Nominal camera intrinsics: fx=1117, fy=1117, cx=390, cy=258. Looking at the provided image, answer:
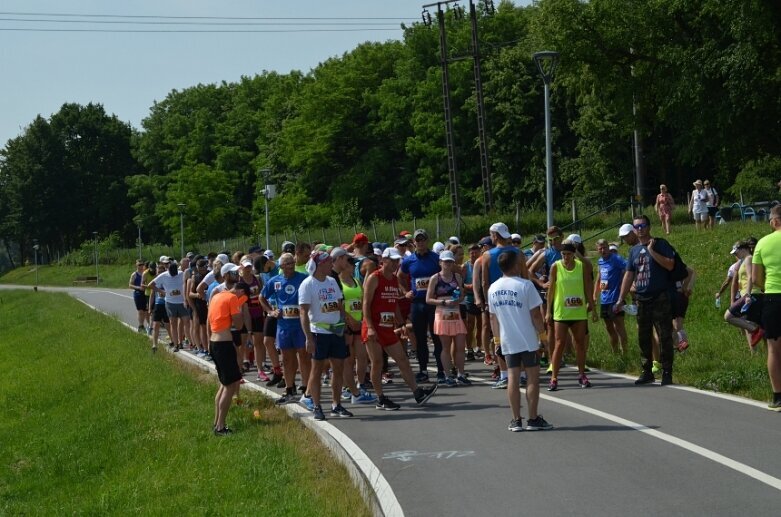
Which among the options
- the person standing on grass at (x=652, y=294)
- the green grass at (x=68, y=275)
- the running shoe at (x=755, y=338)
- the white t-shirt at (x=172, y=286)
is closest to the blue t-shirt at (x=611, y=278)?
the running shoe at (x=755, y=338)

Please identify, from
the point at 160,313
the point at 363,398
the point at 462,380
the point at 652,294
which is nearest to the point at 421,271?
the point at 462,380

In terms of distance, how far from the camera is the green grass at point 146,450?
9.17 m

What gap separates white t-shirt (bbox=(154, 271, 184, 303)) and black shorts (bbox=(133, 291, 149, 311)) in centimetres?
389

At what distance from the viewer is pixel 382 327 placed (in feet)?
42.4

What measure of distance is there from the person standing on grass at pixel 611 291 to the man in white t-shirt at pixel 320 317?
536cm

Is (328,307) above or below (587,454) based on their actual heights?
above

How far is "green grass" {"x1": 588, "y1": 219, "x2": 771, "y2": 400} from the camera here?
1302 centimetres

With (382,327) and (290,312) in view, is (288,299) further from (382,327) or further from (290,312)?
(382,327)

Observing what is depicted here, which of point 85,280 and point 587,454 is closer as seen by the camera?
point 587,454

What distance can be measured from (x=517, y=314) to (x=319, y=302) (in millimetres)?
2533

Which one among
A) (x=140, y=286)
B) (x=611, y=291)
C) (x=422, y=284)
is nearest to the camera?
(x=422, y=284)

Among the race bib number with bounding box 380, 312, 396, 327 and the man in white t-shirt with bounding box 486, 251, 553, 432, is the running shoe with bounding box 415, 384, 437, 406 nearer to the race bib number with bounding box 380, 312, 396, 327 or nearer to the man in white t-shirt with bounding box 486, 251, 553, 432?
the race bib number with bounding box 380, 312, 396, 327

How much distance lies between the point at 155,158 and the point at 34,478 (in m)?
98.8

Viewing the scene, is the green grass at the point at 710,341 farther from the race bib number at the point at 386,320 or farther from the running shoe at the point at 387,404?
the race bib number at the point at 386,320
